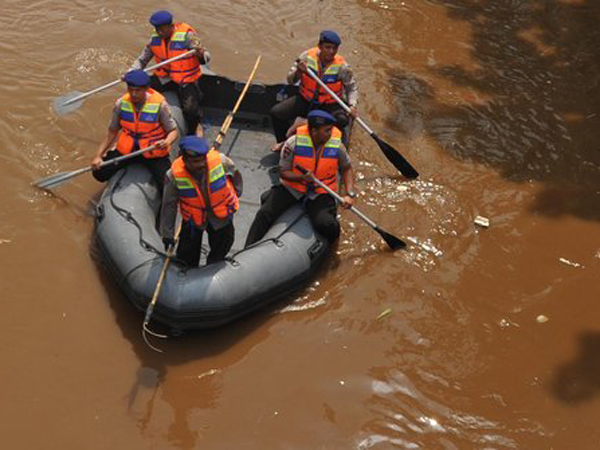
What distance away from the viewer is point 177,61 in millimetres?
6504

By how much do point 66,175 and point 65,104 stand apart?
3.41 ft

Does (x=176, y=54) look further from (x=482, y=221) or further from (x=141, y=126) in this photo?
(x=482, y=221)

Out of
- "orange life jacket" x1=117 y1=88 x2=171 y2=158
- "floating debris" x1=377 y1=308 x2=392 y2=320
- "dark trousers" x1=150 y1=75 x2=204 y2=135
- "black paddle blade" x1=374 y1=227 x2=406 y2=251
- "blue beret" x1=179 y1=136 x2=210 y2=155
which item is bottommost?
"floating debris" x1=377 y1=308 x2=392 y2=320

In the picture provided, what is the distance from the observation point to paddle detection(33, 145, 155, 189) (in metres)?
5.46

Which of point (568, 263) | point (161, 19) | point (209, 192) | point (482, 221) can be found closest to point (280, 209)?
point (209, 192)

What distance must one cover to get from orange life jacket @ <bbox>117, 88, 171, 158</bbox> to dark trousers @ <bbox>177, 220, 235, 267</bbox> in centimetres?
104

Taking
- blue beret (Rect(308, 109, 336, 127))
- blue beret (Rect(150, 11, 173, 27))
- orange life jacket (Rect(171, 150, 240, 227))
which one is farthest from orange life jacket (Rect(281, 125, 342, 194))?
blue beret (Rect(150, 11, 173, 27))

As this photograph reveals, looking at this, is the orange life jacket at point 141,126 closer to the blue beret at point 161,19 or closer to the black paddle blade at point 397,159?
the blue beret at point 161,19

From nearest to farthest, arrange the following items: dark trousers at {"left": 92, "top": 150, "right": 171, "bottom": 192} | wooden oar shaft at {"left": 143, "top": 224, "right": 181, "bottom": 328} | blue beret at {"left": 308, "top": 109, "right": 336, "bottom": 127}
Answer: wooden oar shaft at {"left": 143, "top": 224, "right": 181, "bottom": 328}, blue beret at {"left": 308, "top": 109, "right": 336, "bottom": 127}, dark trousers at {"left": 92, "top": 150, "right": 171, "bottom": 192}

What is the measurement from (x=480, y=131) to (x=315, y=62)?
2.42m

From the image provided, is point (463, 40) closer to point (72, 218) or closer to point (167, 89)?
point (167, 89)

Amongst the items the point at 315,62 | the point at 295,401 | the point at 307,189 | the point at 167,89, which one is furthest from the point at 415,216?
the point at 167,89

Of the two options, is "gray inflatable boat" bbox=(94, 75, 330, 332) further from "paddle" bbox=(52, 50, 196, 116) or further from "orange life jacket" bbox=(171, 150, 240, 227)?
"paddle" bbox=(52, 50, 196, 116)

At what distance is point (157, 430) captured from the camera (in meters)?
4.46
